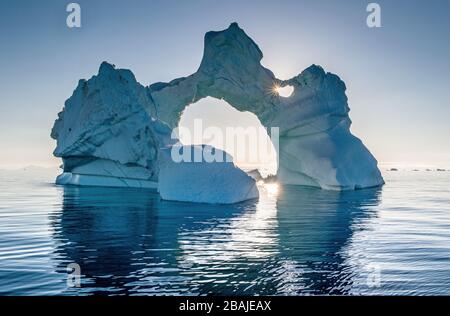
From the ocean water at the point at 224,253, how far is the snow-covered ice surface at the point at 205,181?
13.3 ft

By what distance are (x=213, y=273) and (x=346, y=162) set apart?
2495 cm

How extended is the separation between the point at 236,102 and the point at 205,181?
20394mm

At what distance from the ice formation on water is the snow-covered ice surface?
15.6 ft

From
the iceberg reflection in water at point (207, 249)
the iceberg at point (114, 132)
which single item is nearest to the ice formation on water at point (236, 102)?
the iceberg at point (114, 132)

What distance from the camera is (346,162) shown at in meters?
30.3

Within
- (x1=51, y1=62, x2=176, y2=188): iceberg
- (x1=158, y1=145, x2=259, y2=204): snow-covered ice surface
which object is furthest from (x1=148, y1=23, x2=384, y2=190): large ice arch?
(x1=158, y1=145, x2=259, y2=204): snow-covered ice surface

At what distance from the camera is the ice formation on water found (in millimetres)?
30281

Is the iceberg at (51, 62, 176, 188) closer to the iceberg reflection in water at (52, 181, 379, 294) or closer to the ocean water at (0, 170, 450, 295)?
the iceberg reflection in water at (52, 181, 379, 294)

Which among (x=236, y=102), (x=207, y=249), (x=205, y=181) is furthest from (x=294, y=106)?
(x=207, y=249)

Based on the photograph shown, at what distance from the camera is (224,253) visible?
9078mm

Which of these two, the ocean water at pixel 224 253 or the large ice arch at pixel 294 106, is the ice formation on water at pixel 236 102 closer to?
the large ice arch at pixel 294 106
